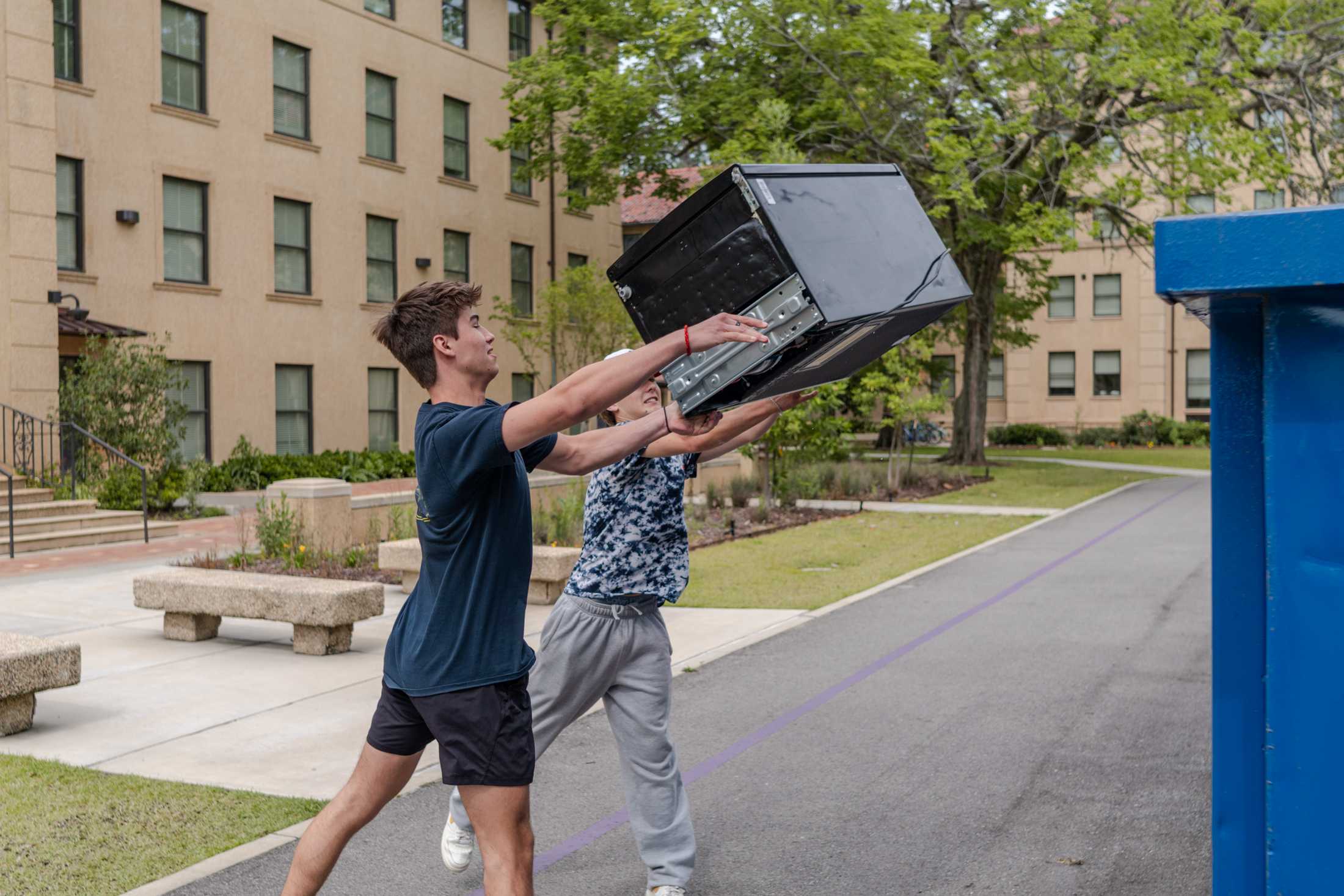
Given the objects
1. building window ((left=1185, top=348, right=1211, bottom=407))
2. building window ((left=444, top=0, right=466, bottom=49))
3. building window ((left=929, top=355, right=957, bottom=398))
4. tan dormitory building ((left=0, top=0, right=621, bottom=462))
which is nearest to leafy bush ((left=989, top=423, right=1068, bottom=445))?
building window ((left=929, top=355, right=957, bottom=398))

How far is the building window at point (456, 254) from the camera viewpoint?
31.8 metres

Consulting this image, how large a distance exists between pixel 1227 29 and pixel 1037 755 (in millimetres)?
20792

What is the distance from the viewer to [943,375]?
4259 cm

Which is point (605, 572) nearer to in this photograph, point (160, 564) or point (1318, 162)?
point (160, 564)

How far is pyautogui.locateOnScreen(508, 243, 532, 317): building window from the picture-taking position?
34281mm

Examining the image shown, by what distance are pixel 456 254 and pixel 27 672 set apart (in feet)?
86.4

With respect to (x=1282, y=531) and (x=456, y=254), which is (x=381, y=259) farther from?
(x=1282, y=531)

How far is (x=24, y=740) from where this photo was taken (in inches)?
267

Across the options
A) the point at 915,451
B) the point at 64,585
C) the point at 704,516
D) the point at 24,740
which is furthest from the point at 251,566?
the point at 915,451

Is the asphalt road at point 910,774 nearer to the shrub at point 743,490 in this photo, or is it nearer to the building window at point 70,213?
the shrub at point 743,490

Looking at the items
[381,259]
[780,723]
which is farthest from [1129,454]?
[780,723]

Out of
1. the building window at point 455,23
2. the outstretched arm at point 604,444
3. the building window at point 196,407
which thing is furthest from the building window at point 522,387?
the outstretched arm at point 604,444

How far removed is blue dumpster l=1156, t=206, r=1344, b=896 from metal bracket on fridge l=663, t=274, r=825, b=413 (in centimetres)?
101

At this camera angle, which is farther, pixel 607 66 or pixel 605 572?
pixel 607 66
